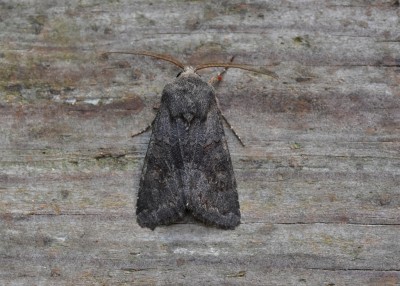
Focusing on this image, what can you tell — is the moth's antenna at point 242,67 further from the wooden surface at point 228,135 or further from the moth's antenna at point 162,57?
the moth's antenna at point 162,57

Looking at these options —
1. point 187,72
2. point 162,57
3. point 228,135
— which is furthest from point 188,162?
point 162,57

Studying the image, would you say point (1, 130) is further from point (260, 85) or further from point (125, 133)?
Result: point (260, 85)

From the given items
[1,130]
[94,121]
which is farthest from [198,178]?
[1,130]

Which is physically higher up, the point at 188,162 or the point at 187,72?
the point at 187,72

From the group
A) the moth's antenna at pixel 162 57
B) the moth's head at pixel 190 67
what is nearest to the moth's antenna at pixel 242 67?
the moth's head at pixel 190 67

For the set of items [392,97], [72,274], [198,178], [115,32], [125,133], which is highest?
[115,32]

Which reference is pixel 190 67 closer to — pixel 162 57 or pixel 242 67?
pixel 162 57

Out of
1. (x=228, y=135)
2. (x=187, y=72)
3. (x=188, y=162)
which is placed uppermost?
(x=187, y=72)
